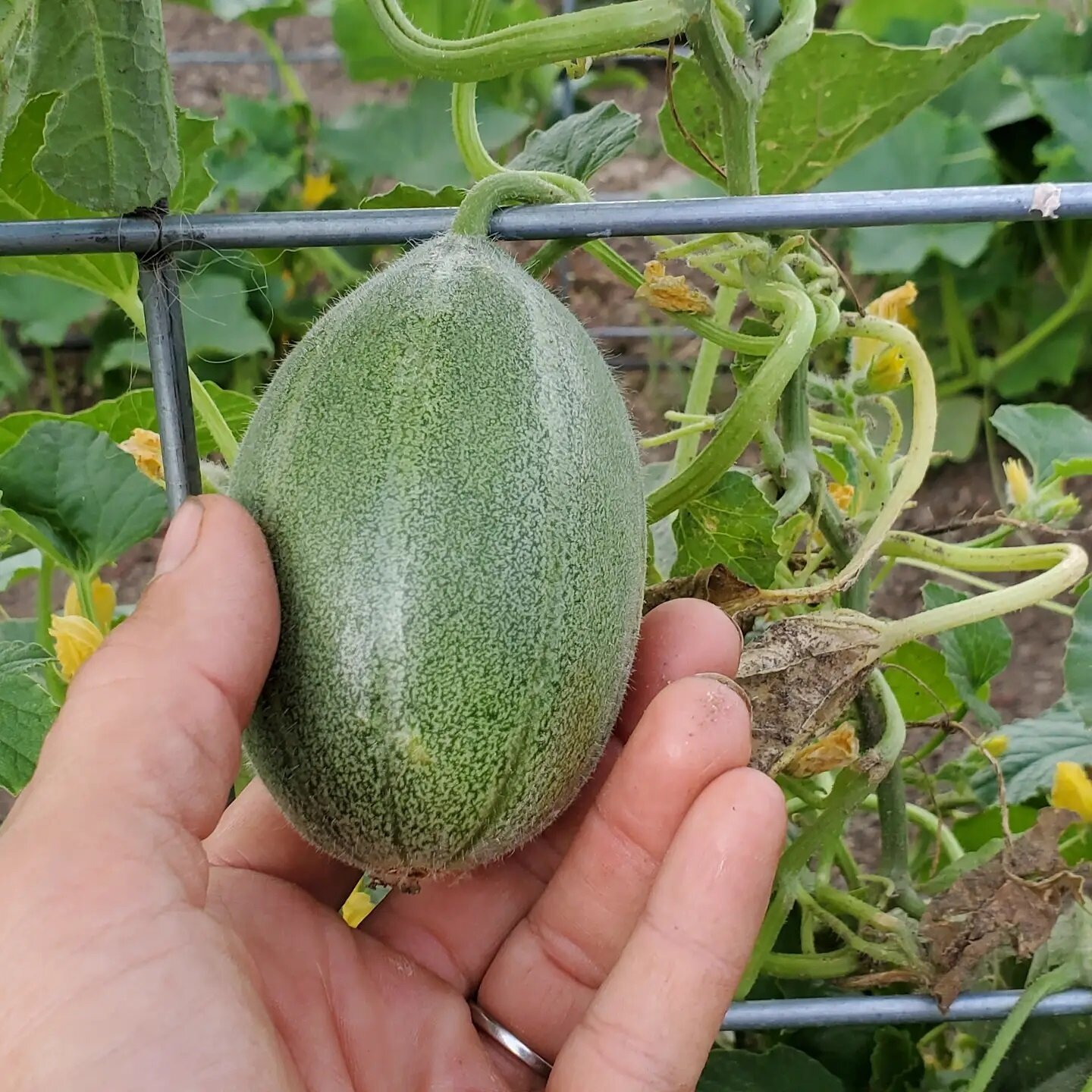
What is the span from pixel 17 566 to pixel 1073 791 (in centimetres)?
108

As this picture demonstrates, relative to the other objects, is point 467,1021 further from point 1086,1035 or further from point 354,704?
point 1086,1035

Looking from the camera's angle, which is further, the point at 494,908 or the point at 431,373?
the point at 494,908

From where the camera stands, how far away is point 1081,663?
94 cm

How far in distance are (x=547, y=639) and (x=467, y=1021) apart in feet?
1.25

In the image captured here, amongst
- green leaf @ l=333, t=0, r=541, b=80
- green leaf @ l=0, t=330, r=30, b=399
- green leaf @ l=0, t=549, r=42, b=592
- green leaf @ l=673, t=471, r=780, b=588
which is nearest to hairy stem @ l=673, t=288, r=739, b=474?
green leaf @ l=673, t=471, r=780, b=588

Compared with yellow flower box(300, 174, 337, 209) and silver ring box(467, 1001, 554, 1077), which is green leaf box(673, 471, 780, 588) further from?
yellow flower box(300, 174, 337, 209)

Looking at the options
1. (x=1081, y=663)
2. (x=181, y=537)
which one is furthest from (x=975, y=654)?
(x=181, y=537)

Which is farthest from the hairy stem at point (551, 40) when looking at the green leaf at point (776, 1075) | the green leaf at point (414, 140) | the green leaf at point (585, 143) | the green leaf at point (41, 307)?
the green leaf at point (41, 307)

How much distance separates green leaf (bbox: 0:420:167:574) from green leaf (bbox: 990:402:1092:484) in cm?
86

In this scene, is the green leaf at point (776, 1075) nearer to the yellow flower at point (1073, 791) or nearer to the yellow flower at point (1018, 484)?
the yellow flower at point (1073, 791)

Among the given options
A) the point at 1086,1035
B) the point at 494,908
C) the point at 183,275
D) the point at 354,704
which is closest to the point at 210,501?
the point at 354,704

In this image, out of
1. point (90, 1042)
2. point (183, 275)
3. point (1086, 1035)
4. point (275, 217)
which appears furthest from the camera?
point (1086, 1035)

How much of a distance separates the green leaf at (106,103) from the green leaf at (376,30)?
6.03ft

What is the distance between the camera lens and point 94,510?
92cm
